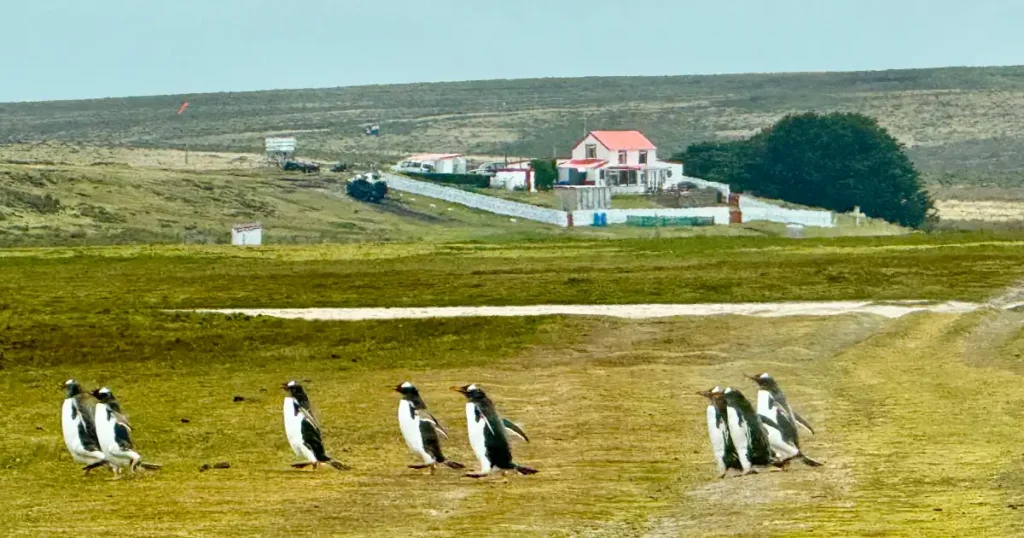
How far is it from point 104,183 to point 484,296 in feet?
140

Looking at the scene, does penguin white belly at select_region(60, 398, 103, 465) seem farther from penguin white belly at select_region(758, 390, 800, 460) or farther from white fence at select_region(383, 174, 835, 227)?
white fence at select_region(383, 174, 835, 227)

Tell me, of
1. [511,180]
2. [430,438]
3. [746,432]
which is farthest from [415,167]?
[746,432]

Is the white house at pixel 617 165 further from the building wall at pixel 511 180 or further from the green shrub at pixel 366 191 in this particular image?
the green shrub at pixel 366 191

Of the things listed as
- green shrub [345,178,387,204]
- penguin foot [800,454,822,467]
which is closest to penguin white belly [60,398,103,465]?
penguin foot [800,454,822,467]

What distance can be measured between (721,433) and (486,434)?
6.61ft

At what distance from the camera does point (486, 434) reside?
58.7 feet

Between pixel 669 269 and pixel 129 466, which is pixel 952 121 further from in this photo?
pixel 129 466

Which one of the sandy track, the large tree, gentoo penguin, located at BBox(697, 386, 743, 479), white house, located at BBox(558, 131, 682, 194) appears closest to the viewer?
gentoo penguin, located at BBox(697, 386, 743, 479)

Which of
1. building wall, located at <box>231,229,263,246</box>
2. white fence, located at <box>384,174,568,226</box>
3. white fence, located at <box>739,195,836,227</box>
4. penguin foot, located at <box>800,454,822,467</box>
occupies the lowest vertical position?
white fence, located at <box>739,195,836,227</box>

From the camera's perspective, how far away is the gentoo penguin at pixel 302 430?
19.0 metres

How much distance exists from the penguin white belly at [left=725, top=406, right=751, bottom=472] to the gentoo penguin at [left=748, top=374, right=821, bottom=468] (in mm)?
290

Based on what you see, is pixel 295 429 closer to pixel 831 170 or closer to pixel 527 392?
pixel 527 392

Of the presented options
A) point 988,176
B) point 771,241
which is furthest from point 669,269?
point 988,176

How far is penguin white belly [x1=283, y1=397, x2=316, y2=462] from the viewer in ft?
62.3
